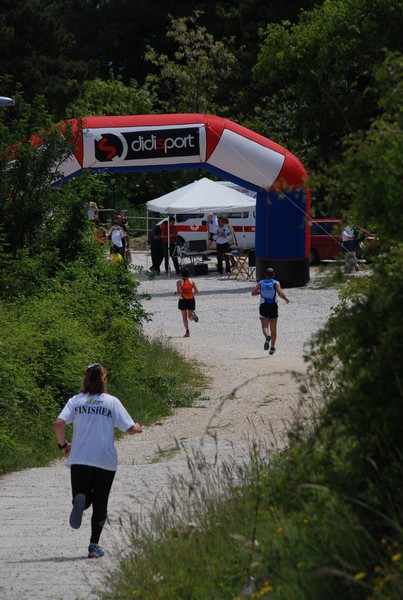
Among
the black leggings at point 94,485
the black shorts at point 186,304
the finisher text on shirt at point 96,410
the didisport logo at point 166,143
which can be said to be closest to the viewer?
A: the black leggings at point 94,485

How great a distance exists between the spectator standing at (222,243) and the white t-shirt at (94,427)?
87.1ft

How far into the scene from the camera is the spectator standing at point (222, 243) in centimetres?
3594

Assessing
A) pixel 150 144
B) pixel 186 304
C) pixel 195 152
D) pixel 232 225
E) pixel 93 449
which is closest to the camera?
pixel 93 449

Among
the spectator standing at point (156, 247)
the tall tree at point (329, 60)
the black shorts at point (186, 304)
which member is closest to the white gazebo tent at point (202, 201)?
the spectator standing at point (156, 247)

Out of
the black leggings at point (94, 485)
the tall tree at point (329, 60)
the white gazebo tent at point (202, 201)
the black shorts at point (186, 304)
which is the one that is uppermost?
the tall tree at point (329, 60)

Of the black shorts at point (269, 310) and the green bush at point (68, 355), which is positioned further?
the black shorts at point (269, 310)

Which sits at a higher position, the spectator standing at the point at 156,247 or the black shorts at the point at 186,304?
the spectator standing at the point at 156,247

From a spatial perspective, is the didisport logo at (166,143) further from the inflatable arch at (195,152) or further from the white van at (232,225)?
the white van at (232,225)

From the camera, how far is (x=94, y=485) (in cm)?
913

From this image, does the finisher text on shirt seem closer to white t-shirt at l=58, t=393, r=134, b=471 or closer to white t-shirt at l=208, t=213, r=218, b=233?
white t-shirt at l=58, t=393, r=134, b=471

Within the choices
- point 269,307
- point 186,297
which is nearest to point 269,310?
point 269,307

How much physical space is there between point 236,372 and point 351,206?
46.6 ft

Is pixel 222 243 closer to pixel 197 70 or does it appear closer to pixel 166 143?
pixel 166 143

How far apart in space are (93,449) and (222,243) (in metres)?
27.2
